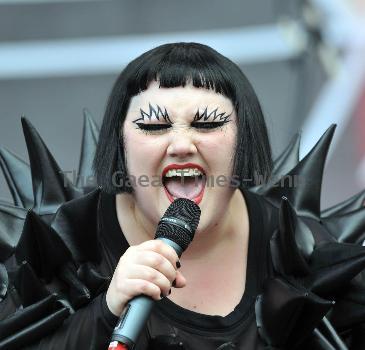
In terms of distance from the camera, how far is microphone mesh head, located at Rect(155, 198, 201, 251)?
1.32 metres

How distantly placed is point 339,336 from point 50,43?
9.03ft

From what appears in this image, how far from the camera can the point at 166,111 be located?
1572 mm

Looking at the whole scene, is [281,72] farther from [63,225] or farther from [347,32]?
[63,225]

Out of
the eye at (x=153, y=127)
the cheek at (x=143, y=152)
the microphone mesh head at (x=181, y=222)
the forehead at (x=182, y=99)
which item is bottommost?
the microphone mesh head at (x=181, y=222)

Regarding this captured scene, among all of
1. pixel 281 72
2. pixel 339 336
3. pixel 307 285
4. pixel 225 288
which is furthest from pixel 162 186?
pixel 281 72

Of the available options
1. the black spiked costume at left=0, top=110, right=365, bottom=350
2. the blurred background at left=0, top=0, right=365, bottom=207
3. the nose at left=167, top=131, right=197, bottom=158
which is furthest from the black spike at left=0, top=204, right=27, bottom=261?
the blurred background at left=0, top=0, right=365, bottom=207

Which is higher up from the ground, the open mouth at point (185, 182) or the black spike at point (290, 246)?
the open mouth at point (185, 182)

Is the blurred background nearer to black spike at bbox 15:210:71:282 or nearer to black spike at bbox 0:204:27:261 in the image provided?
black spike at bbox 0:204:27:261

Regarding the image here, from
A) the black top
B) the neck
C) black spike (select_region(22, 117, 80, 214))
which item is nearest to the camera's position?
the black top

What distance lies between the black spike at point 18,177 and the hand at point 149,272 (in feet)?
2.21

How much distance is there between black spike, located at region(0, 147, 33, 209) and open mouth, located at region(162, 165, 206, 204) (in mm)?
484

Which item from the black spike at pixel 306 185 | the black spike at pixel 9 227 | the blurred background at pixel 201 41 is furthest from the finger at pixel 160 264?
the blurred background at pixel 201 41

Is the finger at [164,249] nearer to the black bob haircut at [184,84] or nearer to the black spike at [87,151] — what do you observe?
the black bob haircut at [184,84]

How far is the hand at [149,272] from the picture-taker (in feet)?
4.18
